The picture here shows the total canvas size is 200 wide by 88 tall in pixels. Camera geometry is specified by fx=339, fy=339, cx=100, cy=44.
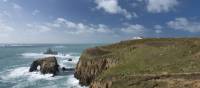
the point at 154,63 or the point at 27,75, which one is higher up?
the point at 154,63

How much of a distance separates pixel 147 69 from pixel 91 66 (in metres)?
26.6

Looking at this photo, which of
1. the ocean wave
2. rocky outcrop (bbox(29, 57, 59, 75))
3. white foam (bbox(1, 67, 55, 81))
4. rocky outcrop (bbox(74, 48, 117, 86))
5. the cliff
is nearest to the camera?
the cliff

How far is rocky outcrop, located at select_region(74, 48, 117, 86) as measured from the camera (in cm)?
6541

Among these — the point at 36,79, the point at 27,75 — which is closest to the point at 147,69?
the point at 36,79

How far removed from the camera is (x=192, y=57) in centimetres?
4712

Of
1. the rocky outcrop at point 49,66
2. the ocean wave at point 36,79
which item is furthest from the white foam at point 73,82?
the rocky outcrop at point 49,66

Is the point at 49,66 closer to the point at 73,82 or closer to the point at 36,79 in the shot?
the point at 36,79

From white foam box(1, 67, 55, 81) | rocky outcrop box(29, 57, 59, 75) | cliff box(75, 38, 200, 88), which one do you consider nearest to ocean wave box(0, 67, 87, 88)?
white foam box(1, 67, 55, 81)

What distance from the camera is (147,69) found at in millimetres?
44156

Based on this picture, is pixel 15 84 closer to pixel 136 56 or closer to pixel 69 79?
pixel 69 79

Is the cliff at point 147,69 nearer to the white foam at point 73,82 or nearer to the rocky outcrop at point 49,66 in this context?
the white foam at point 73,82

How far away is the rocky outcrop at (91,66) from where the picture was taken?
65.4 metres

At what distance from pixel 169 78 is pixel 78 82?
118 feet

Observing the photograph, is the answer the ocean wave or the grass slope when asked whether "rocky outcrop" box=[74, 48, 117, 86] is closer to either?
the ocean wave
